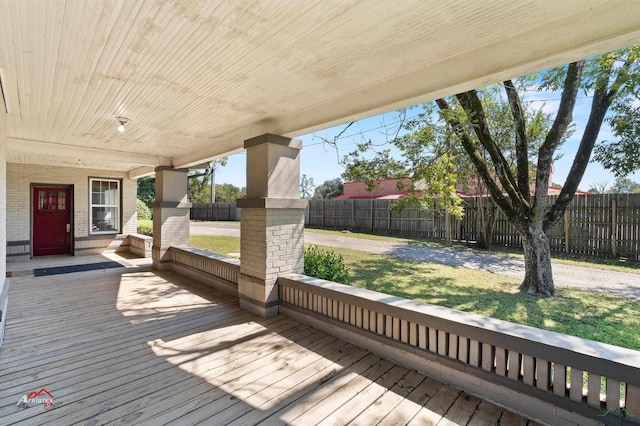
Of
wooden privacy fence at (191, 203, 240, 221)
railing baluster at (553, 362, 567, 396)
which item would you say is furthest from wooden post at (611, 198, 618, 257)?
wooden privacy fence at (191, 203, 240, 221)

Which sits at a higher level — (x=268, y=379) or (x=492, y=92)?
(x=492, y=92)

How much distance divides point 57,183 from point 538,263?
1155 centimetres

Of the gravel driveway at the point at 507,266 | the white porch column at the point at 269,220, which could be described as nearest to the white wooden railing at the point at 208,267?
the white porch column at the point at 269,220

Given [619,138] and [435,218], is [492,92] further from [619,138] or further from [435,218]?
[435,218]

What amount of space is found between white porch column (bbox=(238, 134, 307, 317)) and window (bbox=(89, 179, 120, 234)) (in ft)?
23.8

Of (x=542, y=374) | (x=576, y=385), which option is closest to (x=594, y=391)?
(x=576, y=385)

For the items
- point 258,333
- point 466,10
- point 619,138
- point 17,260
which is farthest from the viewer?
point 17,260

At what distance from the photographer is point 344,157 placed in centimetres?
596

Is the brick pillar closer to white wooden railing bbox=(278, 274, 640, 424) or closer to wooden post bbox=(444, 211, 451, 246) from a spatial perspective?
white wooden railing bbox=(278, 274, 640, 424)

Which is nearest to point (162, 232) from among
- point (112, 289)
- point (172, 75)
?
point (112, 289)

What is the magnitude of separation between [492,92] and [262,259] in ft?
21.6

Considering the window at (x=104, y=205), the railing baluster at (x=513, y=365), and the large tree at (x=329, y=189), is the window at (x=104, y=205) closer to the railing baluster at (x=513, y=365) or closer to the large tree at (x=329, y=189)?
the railing baluster at (x=513, y=365)

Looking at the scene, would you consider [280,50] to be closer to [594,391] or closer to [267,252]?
[267,252]

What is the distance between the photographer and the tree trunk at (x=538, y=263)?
495 centimetres
